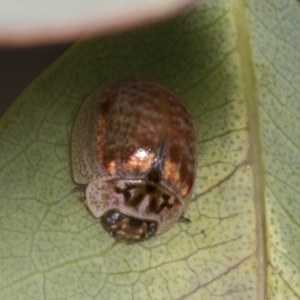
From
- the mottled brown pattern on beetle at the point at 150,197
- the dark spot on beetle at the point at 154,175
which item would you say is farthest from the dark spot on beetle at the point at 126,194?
the dark spot on beetle at the point at 154,175

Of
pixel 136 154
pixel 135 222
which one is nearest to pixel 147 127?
pixel 136 154

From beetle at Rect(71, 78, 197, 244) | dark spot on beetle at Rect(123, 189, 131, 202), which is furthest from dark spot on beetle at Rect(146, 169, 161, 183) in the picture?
dark spot on beetle at Rect(123, 189, 131, 202)

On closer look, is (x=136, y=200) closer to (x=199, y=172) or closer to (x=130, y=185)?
(x=130, y=185)

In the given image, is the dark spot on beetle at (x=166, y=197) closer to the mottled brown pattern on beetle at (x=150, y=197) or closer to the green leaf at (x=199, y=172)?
the mottled brown pattern on beetle at (x=150, y=197)

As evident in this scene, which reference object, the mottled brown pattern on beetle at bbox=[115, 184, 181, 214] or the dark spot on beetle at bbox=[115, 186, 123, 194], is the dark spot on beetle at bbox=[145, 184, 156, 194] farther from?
the dark spot on beetle at bbox=[115, 186, 123, 194]

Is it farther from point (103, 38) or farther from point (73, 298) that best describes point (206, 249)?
point (103, 38)

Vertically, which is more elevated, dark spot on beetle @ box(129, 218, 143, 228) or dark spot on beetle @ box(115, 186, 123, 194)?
dark spot on beetle @ box(115, 186, 123, 194)
